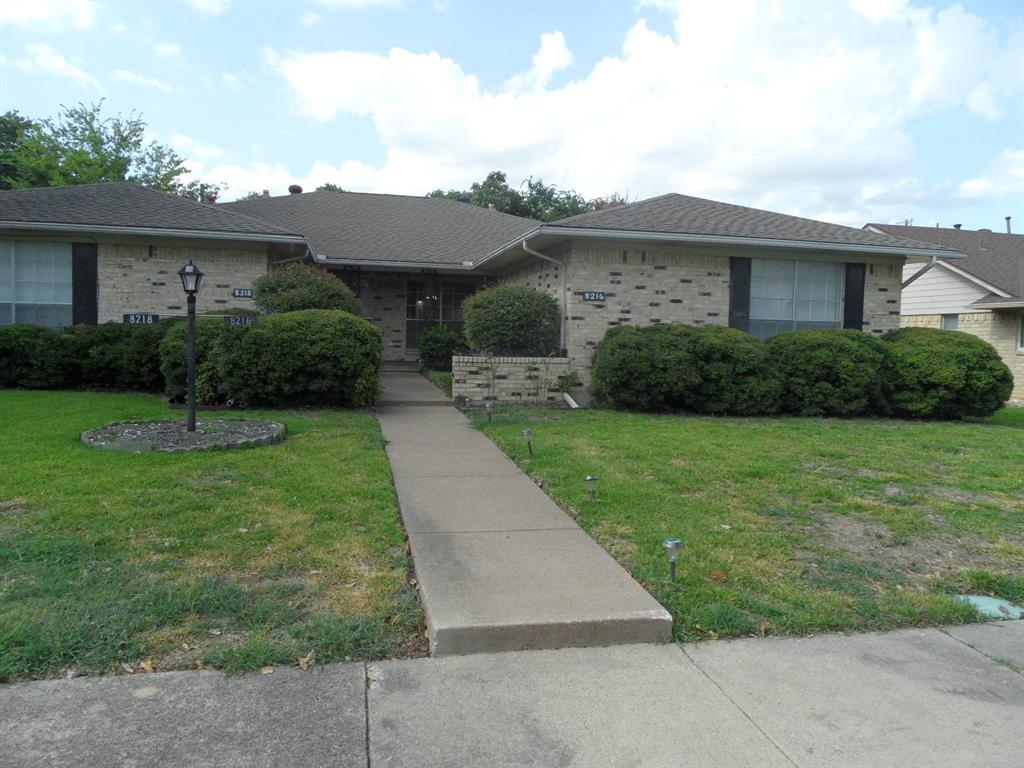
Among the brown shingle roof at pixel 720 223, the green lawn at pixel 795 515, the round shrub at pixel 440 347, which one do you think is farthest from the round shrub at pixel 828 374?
the round shrub at pixel 440 347

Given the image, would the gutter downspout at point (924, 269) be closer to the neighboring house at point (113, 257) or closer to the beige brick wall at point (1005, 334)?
the beige brick wall at point (1005, 334)

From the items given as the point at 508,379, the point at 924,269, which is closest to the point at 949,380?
the point at 924,269

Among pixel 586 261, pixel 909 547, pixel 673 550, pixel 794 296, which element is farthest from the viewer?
pixel 794 296

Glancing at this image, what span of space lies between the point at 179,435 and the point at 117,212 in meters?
7.95

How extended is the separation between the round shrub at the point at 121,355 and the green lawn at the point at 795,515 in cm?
596

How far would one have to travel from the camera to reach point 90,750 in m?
2.73

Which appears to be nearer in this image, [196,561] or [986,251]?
[196,561]

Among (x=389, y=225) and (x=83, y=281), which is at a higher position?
(x=389, y=225)

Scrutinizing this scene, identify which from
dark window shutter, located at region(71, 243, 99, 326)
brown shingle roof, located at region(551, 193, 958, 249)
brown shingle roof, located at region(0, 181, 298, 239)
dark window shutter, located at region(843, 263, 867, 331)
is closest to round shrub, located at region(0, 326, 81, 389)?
dark window shutter, located at region(71, 243, 99, 326)

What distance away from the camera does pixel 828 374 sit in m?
12.1

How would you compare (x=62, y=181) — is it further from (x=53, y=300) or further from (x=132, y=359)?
(x=132, y=359)

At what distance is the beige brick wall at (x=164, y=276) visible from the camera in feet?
46.2

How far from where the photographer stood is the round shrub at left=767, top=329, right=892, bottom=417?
12.0 meters

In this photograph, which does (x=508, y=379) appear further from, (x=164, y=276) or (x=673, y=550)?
(x=673, y=550)
